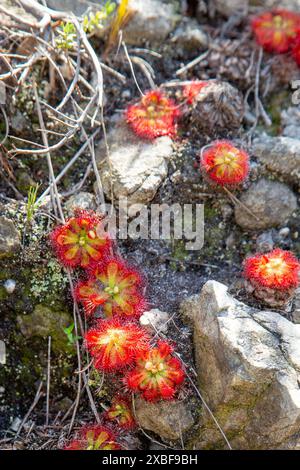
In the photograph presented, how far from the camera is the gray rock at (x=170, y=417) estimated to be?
3.54 m

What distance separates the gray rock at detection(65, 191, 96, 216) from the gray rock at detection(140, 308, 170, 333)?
928 millimetres

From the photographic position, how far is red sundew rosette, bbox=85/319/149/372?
3531 mm

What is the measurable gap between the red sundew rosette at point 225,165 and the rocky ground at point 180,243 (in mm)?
123

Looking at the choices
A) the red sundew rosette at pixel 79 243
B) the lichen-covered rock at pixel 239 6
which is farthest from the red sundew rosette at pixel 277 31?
the red sundew rosette at pixel 79 243

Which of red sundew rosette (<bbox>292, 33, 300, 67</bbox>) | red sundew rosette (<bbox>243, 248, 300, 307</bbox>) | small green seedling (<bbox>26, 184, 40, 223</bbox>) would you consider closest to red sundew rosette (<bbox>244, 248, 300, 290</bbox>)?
red sundew rosette (<bbox>243, 248, 300, 307</bbox>)

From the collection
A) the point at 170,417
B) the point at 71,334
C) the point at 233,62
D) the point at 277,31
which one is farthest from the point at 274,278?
the point at 277,31

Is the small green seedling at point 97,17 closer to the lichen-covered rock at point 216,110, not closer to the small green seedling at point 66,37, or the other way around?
the small green seedling at point 66,37

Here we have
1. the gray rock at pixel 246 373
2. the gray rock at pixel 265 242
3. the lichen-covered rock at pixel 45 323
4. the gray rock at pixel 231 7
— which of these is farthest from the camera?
the gray rock at pixel 231 7

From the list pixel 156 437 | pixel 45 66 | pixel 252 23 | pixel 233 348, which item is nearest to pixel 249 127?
pixel 252 23

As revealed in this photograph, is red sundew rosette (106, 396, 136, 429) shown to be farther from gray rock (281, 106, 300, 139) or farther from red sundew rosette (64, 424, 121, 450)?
gray rock (281, 106, 300, 139)

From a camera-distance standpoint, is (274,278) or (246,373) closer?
(246,373)

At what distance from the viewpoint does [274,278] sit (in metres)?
3.75

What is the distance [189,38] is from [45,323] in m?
2.76

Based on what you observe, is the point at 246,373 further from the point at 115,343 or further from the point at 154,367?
the point at 115,343
